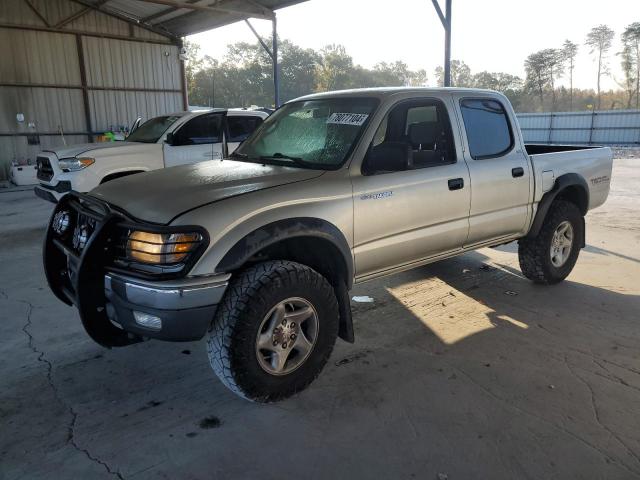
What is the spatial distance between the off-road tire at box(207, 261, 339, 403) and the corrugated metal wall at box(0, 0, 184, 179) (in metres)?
14.9

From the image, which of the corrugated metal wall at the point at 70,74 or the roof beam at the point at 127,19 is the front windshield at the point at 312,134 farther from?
the corrugated metal wall at the point at 70,74

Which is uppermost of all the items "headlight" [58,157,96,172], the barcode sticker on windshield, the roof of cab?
the roof of cab

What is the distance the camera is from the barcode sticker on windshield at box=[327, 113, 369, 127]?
3.51m

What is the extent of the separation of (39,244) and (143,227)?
16.7ft

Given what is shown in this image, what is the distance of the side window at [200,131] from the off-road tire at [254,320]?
600 centimetres

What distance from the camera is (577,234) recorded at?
16.7 ft

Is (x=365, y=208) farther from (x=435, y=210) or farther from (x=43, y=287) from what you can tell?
(x=43, y=287)

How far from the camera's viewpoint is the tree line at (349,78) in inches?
2036

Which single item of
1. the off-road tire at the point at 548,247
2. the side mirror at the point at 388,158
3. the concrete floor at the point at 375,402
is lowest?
the concrete floor at the point at 375,402

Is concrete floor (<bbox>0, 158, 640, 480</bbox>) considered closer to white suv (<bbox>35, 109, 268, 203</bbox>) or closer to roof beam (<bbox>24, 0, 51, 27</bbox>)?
white suv (<bbox>35, 109, 268, 203</bbox>)

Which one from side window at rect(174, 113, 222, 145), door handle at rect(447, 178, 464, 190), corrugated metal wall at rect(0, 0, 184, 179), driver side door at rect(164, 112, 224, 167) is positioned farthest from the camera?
corrugated metal wall at rect(0, 0, 184, 179)

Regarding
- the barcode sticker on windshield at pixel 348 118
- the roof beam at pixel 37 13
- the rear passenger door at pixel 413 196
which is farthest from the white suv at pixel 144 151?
the roof beam at pixel 37 13

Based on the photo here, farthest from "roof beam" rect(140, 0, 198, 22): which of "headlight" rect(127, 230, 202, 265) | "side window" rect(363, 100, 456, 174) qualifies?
"headlight" rect(127, 230, 202, 265)

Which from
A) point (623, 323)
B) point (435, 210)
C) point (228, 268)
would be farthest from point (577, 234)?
point (228, 268)
